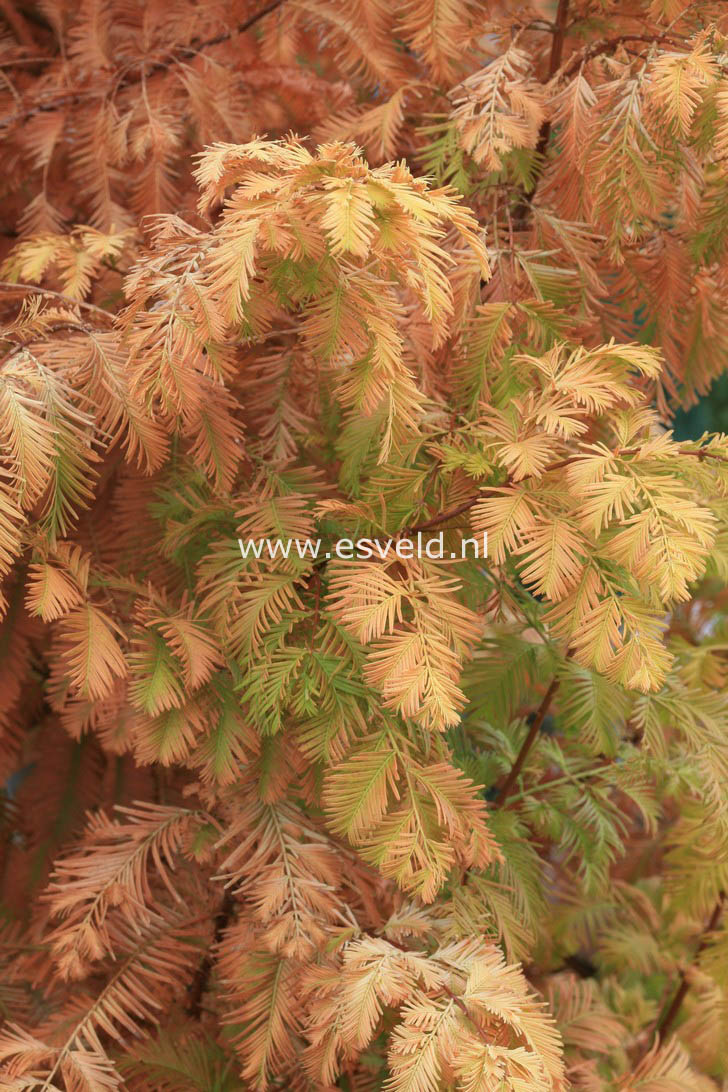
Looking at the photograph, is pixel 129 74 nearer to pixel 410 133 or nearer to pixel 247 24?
pixel 247 24

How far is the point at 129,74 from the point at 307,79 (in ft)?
0.52

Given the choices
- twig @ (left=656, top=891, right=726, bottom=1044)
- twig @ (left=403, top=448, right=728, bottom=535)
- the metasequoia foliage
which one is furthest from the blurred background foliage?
twig @ (left=403, top=448, right=728, bottom=535)

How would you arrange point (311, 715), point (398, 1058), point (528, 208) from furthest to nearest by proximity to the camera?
1. point (528, 208)
2. point (311, 715)
3. point (398, 1058)

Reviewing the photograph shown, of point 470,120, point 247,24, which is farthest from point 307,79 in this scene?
point 470,120

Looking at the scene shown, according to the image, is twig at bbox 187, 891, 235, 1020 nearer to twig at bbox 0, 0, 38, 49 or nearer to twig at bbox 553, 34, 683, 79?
twig at bbox 553, 34, 683, 79

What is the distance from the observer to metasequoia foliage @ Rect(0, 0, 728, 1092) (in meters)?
0.56

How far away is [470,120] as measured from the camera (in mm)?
710

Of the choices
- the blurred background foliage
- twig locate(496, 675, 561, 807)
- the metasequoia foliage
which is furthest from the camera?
the blurred background foliage

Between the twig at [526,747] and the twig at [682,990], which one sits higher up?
the twig at [526,747]

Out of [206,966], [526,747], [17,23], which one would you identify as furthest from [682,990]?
[17,23]

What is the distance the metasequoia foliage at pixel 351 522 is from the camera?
562mm

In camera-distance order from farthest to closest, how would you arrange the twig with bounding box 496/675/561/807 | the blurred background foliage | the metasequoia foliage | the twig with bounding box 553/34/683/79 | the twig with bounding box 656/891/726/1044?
the blurred background foliage
the twig with bounding box 656/891/726/1044
the twig with bounding box 496/675/561/807
the twig with bounding box 553/34/683/79
the metasequoia foliage

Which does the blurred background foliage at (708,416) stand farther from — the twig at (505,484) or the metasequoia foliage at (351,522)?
the twig at (505,484)

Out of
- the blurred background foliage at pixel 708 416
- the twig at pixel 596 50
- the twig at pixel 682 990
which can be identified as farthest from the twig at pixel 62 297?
the blurred background foliage at pixel 708 416
